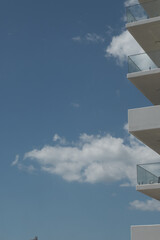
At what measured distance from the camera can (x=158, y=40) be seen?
2872 cm

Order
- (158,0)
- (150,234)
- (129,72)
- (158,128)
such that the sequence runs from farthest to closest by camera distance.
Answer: (158,0) → (129,72) → (158,128) → (150,234)

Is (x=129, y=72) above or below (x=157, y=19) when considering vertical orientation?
below

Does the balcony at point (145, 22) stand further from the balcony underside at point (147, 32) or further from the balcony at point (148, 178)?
the balcony at point (148, 178)

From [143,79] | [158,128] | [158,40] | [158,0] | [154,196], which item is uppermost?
[158,0]

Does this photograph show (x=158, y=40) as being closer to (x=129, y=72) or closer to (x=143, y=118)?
(x=129, y=72)

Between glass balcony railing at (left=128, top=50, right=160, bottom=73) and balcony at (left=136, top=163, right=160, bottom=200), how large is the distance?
15.5ft

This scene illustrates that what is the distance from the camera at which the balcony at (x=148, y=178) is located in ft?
80.8

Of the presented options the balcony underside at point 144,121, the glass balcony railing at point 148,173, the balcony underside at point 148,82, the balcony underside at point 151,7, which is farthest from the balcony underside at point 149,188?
the balcony underside at point 151,7

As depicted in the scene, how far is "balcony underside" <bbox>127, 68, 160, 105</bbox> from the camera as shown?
26109 mm

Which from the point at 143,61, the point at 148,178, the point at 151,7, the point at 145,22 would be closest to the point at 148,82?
the point at 143,61

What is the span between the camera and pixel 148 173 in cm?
2486

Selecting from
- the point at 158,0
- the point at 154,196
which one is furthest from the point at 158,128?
the point at 158,0

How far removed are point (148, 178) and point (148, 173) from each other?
0.29m

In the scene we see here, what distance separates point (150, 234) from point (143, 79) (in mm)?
7867
